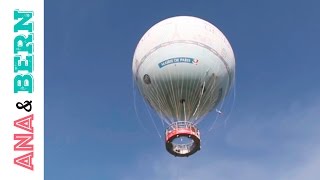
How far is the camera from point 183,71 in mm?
33688

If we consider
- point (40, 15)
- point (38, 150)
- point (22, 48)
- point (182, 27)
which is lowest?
point (38, 150)

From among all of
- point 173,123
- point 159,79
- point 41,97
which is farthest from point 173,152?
point 41,97

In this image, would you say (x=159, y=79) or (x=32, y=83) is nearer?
(x=32, y=83)

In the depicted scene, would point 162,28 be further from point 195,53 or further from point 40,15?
point 40,15

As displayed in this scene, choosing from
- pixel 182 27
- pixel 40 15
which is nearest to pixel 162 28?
pixel 182 27

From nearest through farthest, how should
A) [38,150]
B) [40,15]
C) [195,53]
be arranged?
[38,150] < [40,15] < [195,53]

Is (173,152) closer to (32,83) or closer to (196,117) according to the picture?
(196,117)

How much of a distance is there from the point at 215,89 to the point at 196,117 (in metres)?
2.21

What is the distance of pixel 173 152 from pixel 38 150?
11.3 m

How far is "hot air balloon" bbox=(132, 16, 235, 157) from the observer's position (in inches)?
1335

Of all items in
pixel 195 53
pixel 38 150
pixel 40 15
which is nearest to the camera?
pixel 38 150

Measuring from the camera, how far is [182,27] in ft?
115

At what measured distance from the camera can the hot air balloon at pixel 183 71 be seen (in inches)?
1335

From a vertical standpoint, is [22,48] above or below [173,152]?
above
